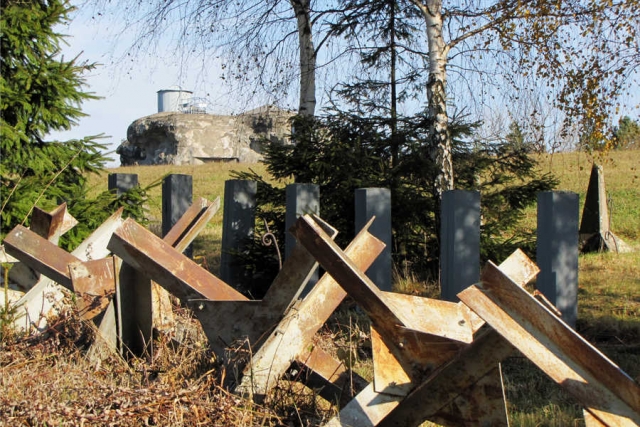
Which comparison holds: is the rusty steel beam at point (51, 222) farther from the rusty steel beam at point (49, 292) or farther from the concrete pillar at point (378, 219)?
the concrete pillar at point (378, 219)

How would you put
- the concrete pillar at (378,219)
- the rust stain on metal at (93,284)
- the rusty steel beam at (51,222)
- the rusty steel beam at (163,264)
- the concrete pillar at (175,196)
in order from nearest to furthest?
the rusty steel beam at (163,264)
the rust stain on metal at (93,284)
the rusty steel beam at (51,222)
the concrete pillar at (378,219)
the concrete pillar at (175,196)

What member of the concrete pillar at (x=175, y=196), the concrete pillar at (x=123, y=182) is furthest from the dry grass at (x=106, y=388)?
the concrete pillar at (x=123, y=182)

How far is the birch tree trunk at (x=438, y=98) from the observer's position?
282 inches

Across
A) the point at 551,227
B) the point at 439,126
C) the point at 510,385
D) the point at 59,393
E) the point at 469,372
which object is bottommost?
the point at 510,385

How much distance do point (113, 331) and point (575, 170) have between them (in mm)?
19005

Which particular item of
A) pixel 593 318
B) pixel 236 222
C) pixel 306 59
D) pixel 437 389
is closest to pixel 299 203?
pixel 236 222

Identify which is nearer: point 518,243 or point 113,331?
point 113,331

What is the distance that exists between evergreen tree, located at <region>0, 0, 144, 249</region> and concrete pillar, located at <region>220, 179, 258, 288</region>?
0.90 m

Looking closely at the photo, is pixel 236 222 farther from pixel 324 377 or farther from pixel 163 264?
pixel 324 377

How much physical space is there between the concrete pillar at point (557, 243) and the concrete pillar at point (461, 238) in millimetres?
478

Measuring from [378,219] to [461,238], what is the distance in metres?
0.80

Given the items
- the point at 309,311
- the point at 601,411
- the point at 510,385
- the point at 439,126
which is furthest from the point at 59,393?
the point at 439,126

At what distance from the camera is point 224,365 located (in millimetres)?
2744

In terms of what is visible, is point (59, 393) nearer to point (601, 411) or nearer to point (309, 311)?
point (309, 311)
